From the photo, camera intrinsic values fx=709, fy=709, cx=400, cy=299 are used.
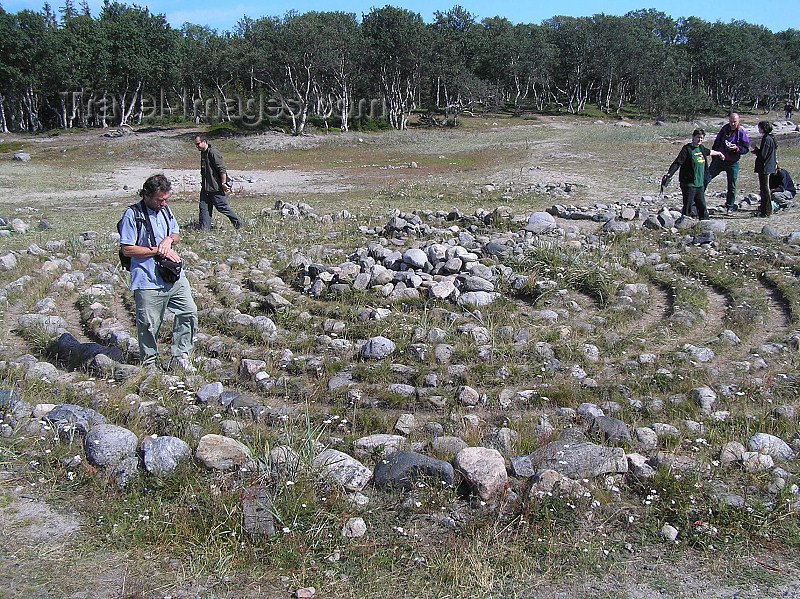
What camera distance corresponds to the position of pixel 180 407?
20.3 feet

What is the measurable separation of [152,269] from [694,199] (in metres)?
11.6

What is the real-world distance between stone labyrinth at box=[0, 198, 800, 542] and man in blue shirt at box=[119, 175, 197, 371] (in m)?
0.36

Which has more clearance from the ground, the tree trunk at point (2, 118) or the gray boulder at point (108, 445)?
the tree trunk at point (2, 118)


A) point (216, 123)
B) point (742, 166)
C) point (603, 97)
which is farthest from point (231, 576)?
point (603, 97)

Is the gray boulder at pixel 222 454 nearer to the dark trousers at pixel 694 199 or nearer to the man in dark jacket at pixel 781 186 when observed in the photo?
the dark trousers at pixel 694 199

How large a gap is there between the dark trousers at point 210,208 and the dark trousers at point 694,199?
29.5ft

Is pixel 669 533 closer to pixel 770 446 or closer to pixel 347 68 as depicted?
pixel 770 446

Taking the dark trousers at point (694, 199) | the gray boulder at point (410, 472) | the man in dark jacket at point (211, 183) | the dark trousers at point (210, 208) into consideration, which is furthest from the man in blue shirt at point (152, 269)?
the dark trousers at point (694, 199)

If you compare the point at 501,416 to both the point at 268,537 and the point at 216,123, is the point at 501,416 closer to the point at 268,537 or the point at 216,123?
the point at 268,537

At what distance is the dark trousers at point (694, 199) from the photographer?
46.2 ft

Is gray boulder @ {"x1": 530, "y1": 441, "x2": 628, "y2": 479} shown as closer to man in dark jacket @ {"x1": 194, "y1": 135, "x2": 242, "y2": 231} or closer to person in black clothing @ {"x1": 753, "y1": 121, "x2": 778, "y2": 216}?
man in dark jacket @ {"x1": 194, "y1": 135, "x2": 242, "y2": 231}

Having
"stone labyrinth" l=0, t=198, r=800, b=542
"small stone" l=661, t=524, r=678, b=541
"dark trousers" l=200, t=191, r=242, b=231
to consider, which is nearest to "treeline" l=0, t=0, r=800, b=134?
"dark trousers" l=200, t=191, r=242, b=231

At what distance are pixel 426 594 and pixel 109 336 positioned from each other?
5677mm

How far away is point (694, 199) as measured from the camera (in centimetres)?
1451
